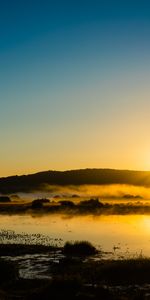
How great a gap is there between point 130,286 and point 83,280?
3.46 m

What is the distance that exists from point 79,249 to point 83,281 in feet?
58.8

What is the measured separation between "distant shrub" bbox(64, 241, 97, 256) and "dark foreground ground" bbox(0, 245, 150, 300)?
2.80 m

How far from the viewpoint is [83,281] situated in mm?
44406

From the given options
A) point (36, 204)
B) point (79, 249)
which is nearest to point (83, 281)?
point (79, 249)

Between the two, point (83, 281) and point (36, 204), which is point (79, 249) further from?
point (36, 204)

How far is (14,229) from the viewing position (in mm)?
92938

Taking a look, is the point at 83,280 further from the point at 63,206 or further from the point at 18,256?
the point at 63,206

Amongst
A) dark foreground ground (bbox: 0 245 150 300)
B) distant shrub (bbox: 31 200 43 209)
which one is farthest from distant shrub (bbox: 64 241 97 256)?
distant shrub (bbox: 31 200 43 209)

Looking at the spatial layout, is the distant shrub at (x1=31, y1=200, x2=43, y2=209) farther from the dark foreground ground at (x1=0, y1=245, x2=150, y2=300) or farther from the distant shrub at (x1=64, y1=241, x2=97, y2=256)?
the dark foreground ground at (x1=0, y1=245, x2=150, y2=300)

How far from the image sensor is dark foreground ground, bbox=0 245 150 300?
39.8m

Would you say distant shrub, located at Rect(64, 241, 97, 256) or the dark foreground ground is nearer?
the dark foreground ground

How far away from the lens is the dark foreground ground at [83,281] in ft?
131

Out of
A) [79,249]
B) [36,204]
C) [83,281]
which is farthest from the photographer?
[36,204]

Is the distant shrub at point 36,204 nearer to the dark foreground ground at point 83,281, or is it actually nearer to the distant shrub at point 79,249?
the distant shrub at point 79,249
